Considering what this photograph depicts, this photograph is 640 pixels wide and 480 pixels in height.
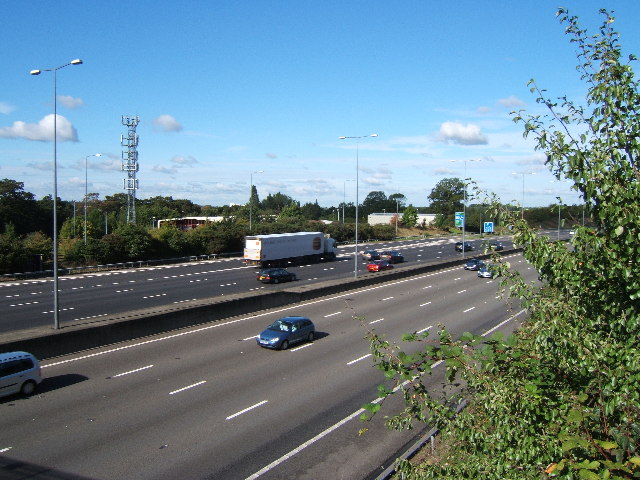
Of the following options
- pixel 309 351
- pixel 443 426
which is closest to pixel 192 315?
pixel 309 351

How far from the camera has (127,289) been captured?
131 ft

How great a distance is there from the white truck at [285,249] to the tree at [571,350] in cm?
4848

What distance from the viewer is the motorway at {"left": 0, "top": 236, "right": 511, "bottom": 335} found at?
29.6 metres

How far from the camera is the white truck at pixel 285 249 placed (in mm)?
53094

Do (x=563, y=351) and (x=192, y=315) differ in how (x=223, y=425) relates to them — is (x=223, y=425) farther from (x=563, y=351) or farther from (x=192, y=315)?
(x=192, y=315)

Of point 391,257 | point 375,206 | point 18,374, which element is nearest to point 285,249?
point 391,257

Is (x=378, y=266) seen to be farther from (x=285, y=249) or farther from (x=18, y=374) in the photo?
(x=18, y=374)

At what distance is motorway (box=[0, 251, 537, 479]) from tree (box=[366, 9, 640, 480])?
1.92 meters

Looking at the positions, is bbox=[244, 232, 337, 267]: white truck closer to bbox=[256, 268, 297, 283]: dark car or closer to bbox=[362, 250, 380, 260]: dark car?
bbox=[362, 250, 380, 260]: dark car

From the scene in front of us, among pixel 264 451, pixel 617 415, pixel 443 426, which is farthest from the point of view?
pixel 264 451

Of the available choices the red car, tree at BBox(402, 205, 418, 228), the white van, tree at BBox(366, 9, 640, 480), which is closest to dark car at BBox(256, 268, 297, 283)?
the red car

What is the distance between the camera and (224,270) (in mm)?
52750

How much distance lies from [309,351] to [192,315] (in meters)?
6.97

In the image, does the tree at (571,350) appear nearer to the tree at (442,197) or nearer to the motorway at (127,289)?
the motorway at (127,289)
